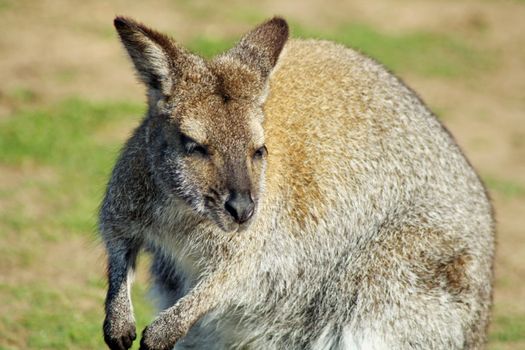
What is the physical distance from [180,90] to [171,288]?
1453 millimetres

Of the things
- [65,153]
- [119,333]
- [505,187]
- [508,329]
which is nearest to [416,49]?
[505,187]

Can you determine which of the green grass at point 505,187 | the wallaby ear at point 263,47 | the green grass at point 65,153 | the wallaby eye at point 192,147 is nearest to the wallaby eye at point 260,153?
the wallaby eye at point 192,147

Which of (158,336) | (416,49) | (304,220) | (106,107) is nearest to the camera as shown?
(158,336)

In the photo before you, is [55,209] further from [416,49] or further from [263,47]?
[416,49]

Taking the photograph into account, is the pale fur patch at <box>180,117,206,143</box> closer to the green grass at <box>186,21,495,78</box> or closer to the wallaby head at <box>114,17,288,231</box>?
the wallaby head at <box>114,17,288,231</box>

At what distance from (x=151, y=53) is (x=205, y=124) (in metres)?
0.45

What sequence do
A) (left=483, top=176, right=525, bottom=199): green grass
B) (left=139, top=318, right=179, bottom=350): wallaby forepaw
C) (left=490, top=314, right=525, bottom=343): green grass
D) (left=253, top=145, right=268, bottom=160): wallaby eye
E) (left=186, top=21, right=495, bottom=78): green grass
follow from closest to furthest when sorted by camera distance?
1. (left=253, top=145, right=268, bottom=160): wallaby eye
2. (left=139, top=318, right=179, bottom=350): wallaby forepaw
3. (left=490, top=314, right=525, bottom=343): green grass
4. (left=483, top=176, right=525, bottom=199): green grass
5. (left=186, top=21, right=495, bottom=78): green grass

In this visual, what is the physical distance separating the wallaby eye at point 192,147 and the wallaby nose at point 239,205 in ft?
0.89

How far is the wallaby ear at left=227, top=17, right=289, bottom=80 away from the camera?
5.04 metres

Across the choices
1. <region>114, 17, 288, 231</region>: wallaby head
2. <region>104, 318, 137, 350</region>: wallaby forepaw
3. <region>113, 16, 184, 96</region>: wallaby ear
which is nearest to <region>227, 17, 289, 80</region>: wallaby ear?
<region>114, 17, 288, 231</region>: wallaby head

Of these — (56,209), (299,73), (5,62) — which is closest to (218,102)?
(299,73)

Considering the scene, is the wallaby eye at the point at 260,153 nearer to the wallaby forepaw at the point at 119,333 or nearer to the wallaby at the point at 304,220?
the wallaby at the point at 304,220

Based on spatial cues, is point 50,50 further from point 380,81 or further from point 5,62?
point 380,81

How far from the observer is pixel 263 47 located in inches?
202
